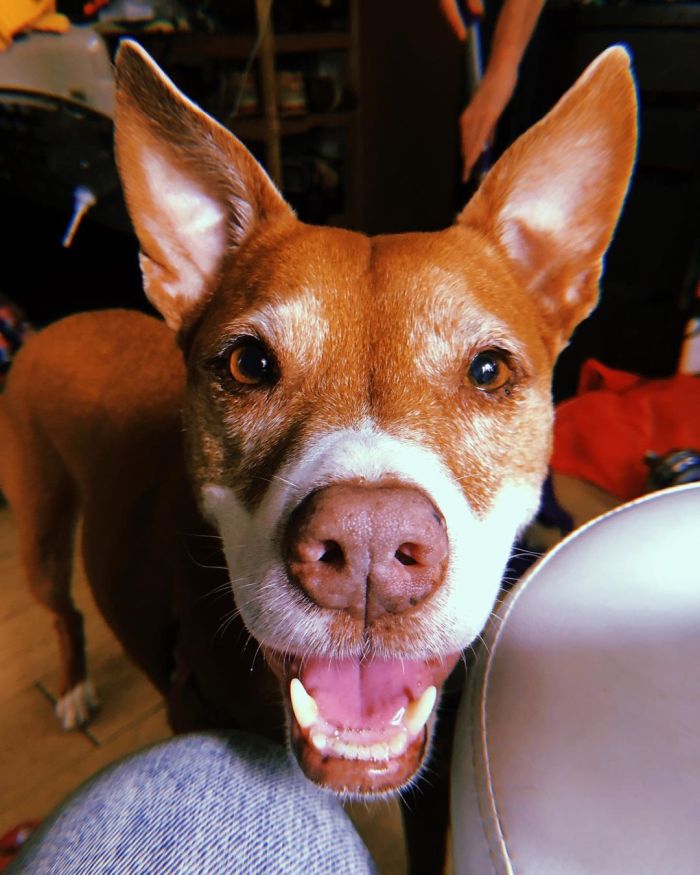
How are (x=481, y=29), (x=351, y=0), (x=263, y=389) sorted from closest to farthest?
(x=263, y=389) → (x=481, y=29) → (x=351, y=0)

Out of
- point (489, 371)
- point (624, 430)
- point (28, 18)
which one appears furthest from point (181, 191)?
point (624, 430)

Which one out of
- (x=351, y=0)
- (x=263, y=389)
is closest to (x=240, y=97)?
(x=351, y=0)

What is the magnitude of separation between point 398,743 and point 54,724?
1800 millimetres

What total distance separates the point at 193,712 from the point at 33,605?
1627 millimetres

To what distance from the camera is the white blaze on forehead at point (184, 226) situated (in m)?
1.52

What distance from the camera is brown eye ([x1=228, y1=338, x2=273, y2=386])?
1309 millimetres

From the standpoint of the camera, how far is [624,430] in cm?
283

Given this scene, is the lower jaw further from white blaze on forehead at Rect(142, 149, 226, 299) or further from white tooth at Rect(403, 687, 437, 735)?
white blaze on forehead at Rect(142, 149, 226, 299)

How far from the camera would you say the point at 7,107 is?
8.93 ft

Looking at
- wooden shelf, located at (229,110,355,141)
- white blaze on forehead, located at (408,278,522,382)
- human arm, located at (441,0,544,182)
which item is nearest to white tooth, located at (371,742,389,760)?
white blaze on forehead, located at (408,278,522,382)

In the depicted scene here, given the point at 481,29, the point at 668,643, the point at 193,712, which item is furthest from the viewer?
the point at 481,29

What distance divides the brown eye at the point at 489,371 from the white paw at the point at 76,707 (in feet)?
6.38

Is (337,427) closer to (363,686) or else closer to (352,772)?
(363,686)

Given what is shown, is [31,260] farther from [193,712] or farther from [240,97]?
[193,712]
